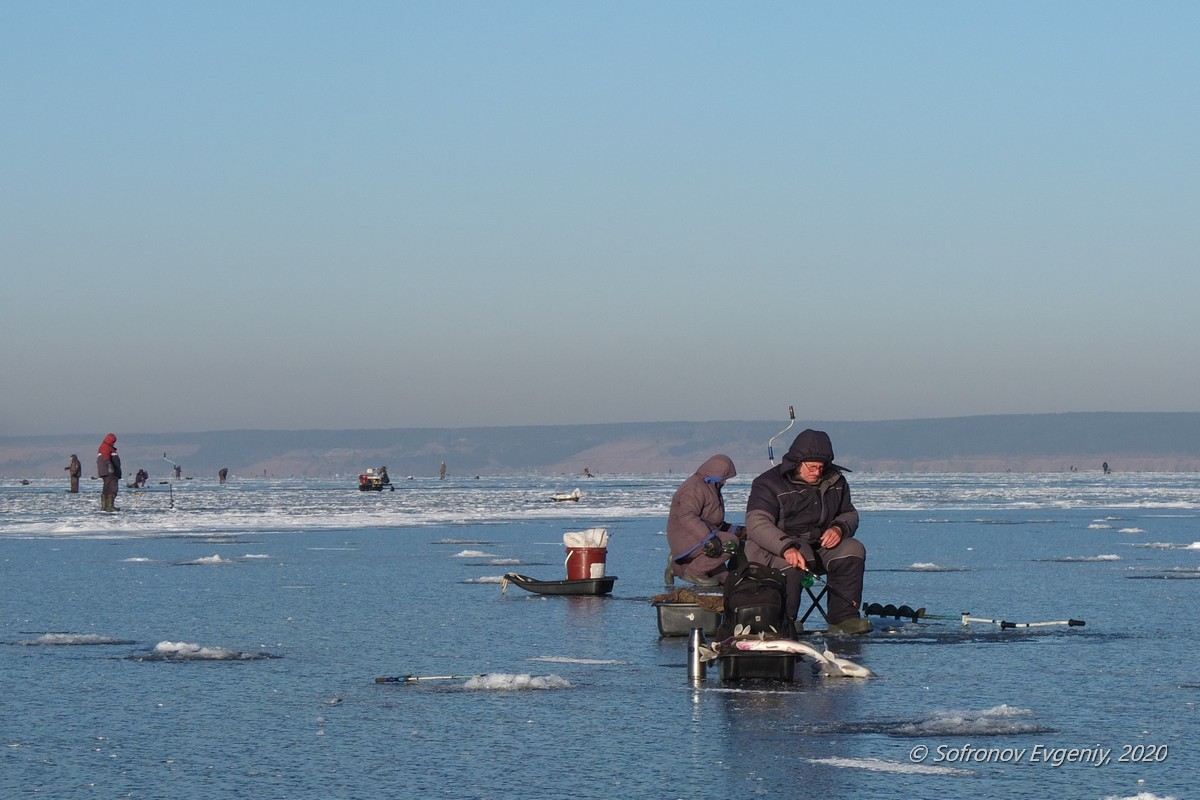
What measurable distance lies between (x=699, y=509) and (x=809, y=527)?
2887mm

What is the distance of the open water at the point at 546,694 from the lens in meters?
8.15

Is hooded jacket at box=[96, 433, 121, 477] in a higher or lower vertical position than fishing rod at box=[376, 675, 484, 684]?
higher

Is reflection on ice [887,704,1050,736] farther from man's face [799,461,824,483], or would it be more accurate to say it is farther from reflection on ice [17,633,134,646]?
reflection on ice [17,633,134,646]

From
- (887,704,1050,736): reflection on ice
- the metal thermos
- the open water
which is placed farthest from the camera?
the metal thermos

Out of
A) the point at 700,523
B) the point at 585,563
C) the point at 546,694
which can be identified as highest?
the point at 700,523

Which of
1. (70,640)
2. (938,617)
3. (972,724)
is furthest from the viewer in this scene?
(938,617)

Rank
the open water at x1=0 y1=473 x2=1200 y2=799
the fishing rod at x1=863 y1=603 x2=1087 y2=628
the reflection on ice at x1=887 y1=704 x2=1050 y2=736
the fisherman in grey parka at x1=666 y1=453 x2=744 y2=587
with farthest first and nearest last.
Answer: the fisherman in grey parka at x1=666 y1=453 x2=744 y2=587, the fishing rod at x1=863 y1=603 x2=1087 y2=628, the reflection on ice at x1=887 y1=704 x2=1050 y2=736, the open water at x1=0 y1=473 x2=1200 y2=799

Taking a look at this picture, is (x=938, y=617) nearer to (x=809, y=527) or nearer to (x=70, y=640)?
(x=809, y=527)

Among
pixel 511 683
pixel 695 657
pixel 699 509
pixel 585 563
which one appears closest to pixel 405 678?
pixel 511 683

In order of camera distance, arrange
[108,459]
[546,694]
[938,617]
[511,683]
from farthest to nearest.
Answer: [108,459] < [938,617] < [511,683] < [546,694]

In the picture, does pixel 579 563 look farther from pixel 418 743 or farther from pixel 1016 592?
pixel 418 743

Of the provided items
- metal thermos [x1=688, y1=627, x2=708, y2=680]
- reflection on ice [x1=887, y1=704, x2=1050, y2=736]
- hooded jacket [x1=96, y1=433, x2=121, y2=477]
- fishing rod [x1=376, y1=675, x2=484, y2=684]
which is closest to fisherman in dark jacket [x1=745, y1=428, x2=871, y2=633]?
metal thermos [x1=688, y1=627, x2=708, y2=680]

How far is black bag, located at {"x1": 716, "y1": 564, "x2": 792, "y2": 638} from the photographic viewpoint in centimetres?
1174

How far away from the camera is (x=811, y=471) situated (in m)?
13.7
